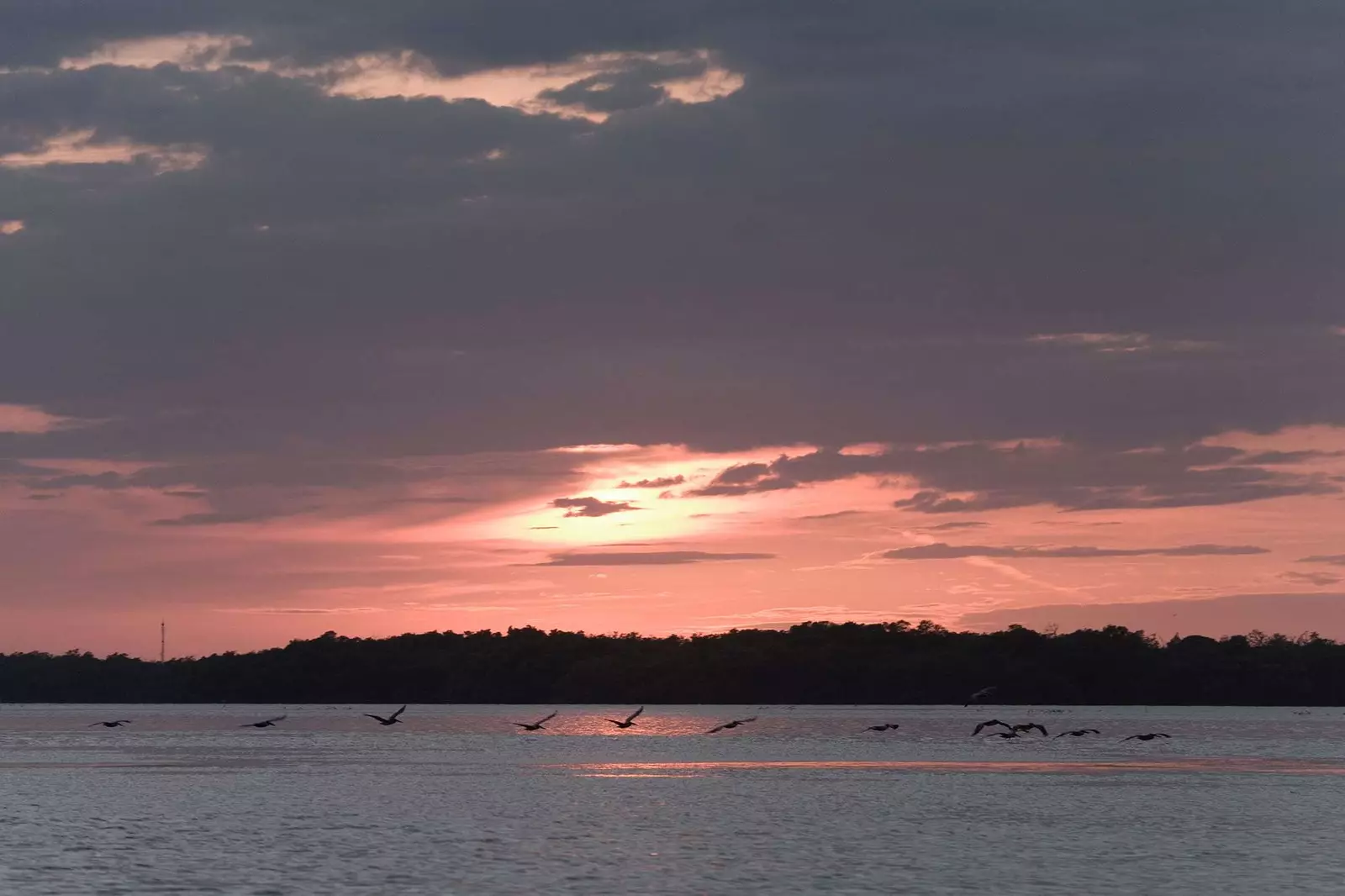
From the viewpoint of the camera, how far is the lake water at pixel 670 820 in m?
37.1

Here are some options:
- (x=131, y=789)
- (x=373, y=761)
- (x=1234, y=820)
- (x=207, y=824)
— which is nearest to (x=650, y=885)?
(x=207, y=824)

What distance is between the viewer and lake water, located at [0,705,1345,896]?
3709 cm

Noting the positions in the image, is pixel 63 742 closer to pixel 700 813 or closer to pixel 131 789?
pixel 131 789

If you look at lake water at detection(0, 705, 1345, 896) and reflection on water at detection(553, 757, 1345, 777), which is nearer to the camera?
lake water at detection(0, 705, 1345, 896)

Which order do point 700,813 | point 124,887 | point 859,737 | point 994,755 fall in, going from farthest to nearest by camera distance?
point 859,737
point 994,755
point 700,813
point 124,887

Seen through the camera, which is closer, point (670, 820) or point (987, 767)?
point (670, 820)

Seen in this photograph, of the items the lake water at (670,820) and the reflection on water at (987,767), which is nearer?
the lake water at (670,820)

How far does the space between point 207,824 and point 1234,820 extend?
2817 centimetres

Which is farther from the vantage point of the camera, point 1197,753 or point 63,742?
point 63,742

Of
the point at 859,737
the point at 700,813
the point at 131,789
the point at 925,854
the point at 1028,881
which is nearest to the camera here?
the point at 1028,881

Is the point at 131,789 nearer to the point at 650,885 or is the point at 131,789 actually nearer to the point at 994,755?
the point at 650,885

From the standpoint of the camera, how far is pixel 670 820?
5091 cm

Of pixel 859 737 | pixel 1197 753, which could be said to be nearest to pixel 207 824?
pixel 1197 753

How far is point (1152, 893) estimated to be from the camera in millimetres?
35375
